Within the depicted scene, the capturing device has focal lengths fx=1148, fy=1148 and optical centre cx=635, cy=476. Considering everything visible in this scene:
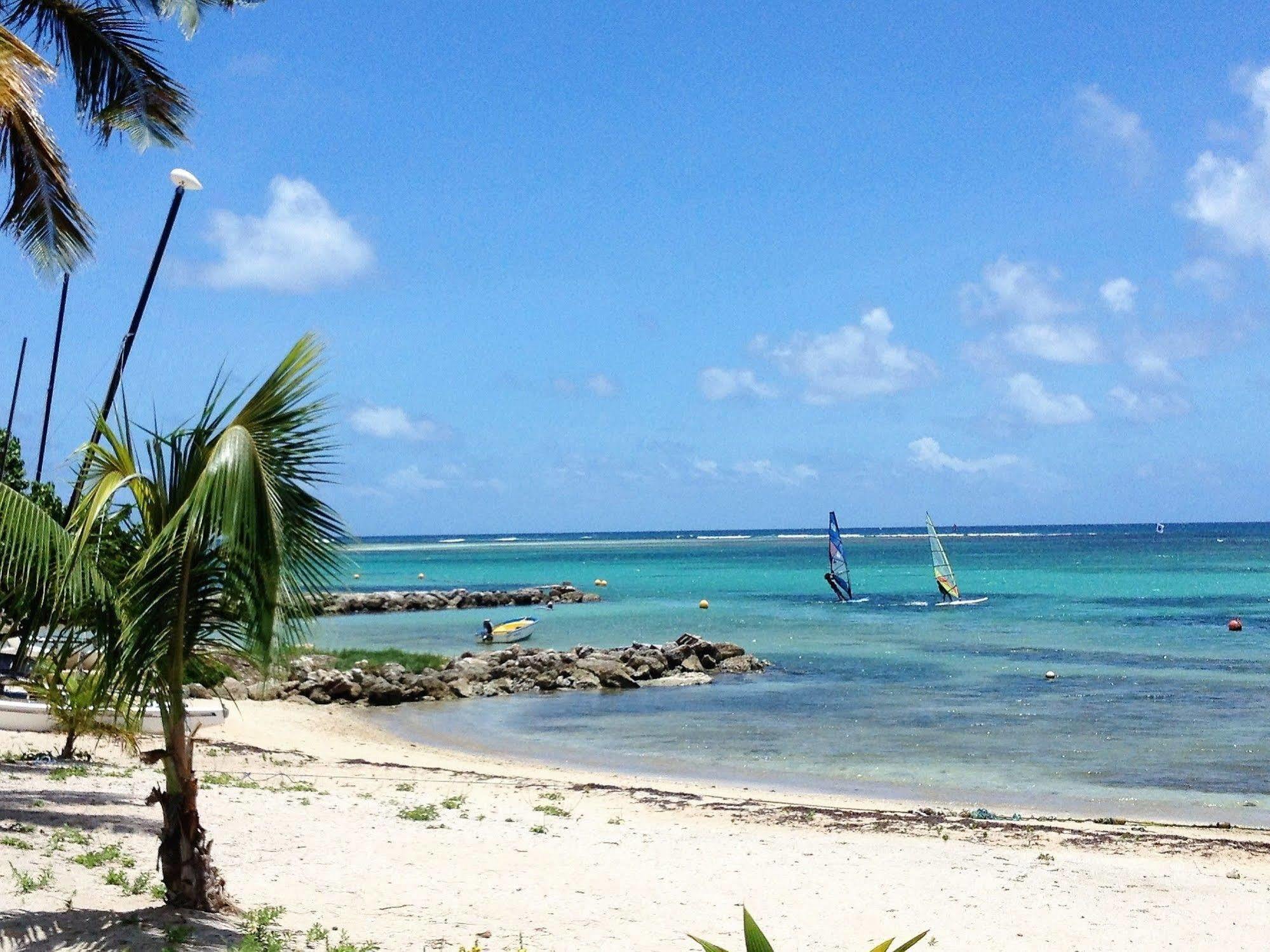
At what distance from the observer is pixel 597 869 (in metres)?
8.86

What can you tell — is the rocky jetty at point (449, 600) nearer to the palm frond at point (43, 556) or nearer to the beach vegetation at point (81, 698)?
the beach vegetation at point (81, 698)

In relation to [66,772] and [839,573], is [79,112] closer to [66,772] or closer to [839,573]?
[66,772]

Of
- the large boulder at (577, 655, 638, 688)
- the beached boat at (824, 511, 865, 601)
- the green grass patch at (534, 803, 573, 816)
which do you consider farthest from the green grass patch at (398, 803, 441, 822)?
the beached boat at (824, 511, 865, 601)

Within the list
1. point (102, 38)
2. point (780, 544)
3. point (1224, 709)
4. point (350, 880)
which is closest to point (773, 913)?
point (350, 880)

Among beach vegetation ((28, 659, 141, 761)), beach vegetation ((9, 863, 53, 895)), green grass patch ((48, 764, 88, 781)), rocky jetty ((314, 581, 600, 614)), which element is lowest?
rocky jetty ((314, 581, 600, 614))

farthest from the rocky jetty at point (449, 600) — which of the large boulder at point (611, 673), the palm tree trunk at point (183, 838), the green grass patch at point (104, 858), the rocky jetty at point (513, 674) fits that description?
the palm tree trunk at point (183, 838)

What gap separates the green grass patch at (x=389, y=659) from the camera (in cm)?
2727

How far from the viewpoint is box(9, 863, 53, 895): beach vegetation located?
6.44 meters

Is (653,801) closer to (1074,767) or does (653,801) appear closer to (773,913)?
(773,913)

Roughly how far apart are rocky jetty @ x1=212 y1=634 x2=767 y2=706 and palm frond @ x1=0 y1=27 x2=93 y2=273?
14.0m

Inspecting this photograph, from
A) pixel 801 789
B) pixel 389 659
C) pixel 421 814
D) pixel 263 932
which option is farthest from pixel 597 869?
pixel 389 659

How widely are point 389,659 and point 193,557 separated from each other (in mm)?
23508

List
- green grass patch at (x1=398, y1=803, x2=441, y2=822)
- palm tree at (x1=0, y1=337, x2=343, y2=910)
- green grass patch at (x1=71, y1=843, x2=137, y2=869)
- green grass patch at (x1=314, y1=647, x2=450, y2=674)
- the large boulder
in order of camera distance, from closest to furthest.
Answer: palm tree at (x1=0, y1=337, x2=343, y2=910)
green grass patch at (x1=71, y1=843, x2=137, y2=869)
green grass patch at (x1=398, y1=803, x2=441, y2=822)
the large boulder
green grass patch at (x1=314, y1=647, x2=450, y2=674)

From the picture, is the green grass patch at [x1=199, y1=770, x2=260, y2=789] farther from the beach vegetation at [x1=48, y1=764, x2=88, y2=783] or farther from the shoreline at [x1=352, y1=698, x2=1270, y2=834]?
the shoreline at [x1=352, y1=698, x2=1270, y2=834]
